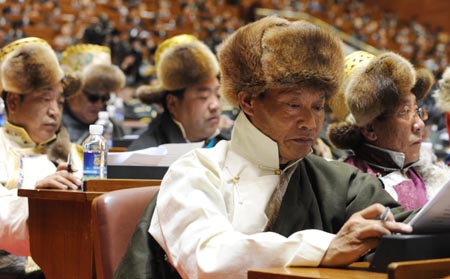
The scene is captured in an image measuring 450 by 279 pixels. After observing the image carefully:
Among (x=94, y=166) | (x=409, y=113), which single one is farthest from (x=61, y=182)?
(x=409, y=113)

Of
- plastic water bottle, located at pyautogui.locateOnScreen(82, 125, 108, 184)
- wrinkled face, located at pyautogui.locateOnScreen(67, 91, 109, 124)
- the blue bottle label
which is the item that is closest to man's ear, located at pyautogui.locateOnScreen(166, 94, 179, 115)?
wrinkled face, located at pyautogui.locateOnScreen(67, 91, 109, 124)

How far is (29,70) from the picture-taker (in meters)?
3.65

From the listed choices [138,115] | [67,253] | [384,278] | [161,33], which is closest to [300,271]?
[384,278]

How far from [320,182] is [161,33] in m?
13.5

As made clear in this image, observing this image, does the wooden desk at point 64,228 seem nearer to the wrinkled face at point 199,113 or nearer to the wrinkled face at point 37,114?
the wrinkled face at point 37,114

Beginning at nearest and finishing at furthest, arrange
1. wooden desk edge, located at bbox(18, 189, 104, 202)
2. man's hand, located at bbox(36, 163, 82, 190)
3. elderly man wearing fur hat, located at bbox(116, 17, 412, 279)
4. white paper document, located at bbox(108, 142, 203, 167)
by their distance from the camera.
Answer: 1. elderly man wearing fur hat, located at bbox(116, 17, 412, 279)
2. wooden desk edge, located at bbox(18, 189, 104, 202)
3. man's hand, located at bbox(36, 163, 82, 190)
4. white paper document, located at bbox(108, 142, 203, 167)

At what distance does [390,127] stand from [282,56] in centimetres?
109

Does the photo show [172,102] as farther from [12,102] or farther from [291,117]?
[291,117]

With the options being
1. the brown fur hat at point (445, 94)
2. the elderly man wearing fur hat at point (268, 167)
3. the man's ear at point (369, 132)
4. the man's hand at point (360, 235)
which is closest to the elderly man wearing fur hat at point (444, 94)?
the brown fur hat at point (445, 94)

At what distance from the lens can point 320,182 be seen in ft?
6.63

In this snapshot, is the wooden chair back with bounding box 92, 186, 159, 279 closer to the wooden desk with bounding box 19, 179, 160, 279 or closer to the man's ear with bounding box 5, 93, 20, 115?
the wooden desk with bounding box 19, 179, 160, 279

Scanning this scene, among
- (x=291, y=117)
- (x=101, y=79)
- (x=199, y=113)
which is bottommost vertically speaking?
(x=101, y=79)

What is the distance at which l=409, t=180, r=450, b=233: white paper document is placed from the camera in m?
1.45

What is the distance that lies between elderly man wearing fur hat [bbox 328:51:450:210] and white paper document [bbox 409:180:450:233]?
3.82 ft
